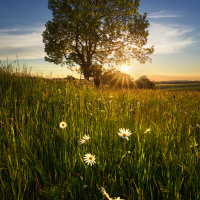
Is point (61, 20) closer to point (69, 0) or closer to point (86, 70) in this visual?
point (69, 0)

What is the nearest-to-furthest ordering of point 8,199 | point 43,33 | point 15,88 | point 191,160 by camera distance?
point 8,199
point 191,160
point 15,88
point 43,33

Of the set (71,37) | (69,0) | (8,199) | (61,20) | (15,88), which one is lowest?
(8,199)

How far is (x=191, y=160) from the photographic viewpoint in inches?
73.1

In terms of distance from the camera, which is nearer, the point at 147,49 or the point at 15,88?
the point at 15,88

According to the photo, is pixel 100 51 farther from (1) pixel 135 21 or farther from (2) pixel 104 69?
(1) pixel 135 21

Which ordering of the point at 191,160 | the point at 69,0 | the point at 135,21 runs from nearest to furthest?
the point at 191,160 → the point at 69,0 → the point at 135,21

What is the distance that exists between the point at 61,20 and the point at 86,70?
7.06 meters


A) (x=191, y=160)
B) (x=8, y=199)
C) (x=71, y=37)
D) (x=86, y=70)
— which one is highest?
(x=71, y=37)

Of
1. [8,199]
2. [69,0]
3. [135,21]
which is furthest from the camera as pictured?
[135,21]

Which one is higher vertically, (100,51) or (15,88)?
(100,51)

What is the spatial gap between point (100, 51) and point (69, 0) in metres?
7.27

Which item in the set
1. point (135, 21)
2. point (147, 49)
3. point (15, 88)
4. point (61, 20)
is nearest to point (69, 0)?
point (61, 20)

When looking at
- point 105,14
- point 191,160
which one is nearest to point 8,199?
point 191,160

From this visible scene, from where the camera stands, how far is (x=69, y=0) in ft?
63.7
